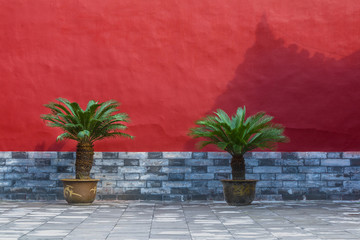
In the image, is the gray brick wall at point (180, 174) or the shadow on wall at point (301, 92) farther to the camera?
the shadow on wall at point (301, 92)

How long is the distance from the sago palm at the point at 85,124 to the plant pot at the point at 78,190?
151mm

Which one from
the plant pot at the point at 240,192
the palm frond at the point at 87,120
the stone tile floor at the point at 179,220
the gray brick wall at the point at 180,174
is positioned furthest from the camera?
the gray brick wall at the point at 180,174

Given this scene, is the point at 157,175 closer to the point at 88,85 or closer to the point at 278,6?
the point at 88,85

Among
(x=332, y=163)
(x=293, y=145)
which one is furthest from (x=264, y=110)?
(x=332, y=163)

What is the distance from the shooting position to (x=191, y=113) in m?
9.14

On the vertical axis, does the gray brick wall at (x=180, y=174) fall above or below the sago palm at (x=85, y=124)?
below

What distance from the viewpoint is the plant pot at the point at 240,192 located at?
8.09m

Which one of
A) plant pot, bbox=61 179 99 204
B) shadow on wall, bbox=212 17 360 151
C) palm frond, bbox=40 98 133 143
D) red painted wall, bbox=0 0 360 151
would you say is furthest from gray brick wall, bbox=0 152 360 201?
plant pot, bbox=61 179 99 204

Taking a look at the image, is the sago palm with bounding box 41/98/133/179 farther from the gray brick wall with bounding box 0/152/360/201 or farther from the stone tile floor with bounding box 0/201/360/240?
the stone tile floor with bounding box 0/201/360/240

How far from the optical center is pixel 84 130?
8.16 metres

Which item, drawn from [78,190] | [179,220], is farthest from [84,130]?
[179,220]

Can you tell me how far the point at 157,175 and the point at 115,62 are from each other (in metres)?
2.24

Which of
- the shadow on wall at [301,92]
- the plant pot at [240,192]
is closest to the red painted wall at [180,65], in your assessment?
the shadow on wall at [301,92]

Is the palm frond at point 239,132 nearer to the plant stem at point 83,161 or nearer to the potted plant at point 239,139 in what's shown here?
the potted plant at point 239,139
